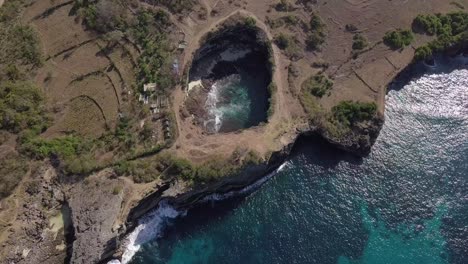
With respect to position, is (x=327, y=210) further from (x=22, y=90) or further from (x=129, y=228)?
(x=22, y=90)

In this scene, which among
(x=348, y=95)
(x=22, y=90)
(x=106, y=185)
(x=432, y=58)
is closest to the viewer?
(x=106, y=185)

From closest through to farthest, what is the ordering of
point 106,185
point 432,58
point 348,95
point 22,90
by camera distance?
point 106,185
point 22,90
point 348,95
point 432,58

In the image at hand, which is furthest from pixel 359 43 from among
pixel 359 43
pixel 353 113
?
pixel 353 113

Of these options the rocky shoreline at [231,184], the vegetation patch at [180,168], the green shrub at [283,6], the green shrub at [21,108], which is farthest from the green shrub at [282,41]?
the green shrub at [21,108]

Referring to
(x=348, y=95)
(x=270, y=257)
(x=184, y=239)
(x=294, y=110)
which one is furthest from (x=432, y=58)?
(x=184, y=239)

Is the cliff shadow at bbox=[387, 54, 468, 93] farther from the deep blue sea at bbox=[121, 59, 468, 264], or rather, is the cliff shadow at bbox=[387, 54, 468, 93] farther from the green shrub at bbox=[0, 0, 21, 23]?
the green shrub at bbox=[0, 0, 21, 23]
